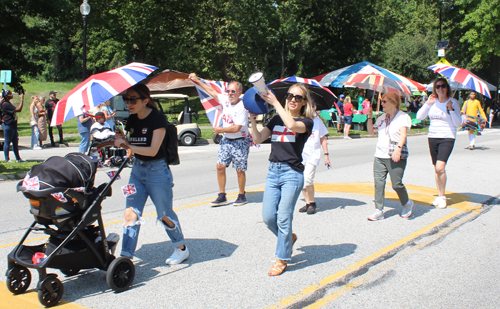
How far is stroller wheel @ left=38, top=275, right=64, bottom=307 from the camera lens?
358 cm

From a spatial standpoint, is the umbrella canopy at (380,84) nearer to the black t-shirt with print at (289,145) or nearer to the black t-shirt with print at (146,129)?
the black t-shirt with print at (289,145)

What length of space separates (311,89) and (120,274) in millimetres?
2937

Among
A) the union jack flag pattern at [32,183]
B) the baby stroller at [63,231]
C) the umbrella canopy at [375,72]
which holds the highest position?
the umbrella canopy at [375,72]

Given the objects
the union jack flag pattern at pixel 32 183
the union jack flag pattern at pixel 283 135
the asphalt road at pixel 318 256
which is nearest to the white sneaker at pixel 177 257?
the asphalt road at pixel 318 256

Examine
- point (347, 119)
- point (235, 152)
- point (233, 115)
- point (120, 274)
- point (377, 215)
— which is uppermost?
point (233, 115)

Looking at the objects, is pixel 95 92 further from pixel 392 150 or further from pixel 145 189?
pixel 392 150

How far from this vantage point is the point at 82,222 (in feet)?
12.4

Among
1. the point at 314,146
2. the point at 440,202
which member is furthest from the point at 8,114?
the point at 440,202

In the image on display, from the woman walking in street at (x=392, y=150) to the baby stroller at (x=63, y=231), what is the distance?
3.79 m

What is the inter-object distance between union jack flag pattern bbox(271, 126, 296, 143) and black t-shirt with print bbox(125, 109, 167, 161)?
105cm

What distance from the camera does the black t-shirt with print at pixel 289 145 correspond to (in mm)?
4371

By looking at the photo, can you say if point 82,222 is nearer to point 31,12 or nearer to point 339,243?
point 339,243

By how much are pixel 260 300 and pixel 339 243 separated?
1.89m

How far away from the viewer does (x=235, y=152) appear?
23.6 ft
